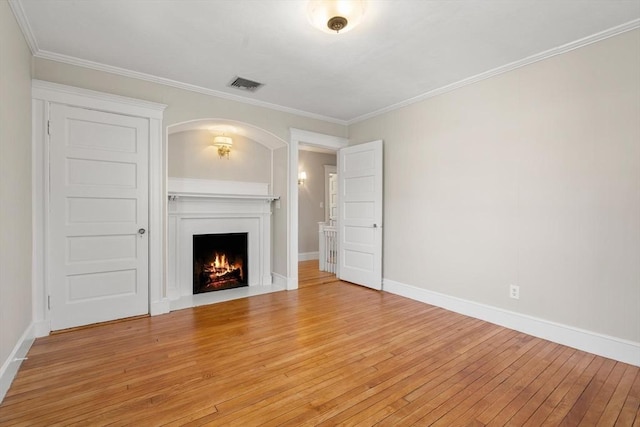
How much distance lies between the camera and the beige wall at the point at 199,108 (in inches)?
117

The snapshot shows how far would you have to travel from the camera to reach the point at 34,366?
2.29m

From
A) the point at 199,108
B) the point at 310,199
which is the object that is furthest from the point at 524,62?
the point at 310,199

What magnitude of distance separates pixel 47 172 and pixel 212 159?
1864mm

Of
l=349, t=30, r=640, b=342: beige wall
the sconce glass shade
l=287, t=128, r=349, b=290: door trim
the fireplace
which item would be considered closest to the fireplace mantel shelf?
l=287, t=128, r=349, b=290: door trim

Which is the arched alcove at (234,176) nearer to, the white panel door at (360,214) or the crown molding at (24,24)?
the white panel door at (360,214)

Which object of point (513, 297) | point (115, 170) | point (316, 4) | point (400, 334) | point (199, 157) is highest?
point (316, 4)

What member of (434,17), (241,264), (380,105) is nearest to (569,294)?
(434,17)

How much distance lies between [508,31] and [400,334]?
277 cm

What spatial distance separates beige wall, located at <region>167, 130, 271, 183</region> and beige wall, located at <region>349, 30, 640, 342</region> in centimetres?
226

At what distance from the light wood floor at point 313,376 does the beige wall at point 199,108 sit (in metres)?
1.86

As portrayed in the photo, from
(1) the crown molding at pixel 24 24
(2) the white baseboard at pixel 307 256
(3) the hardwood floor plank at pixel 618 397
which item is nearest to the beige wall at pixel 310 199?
(2) the white baseboard at pixel 307 256

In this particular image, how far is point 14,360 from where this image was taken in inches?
87.5

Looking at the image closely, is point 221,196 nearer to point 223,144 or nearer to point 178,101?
point 223,144

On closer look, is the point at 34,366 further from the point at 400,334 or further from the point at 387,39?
the point at 387,39
